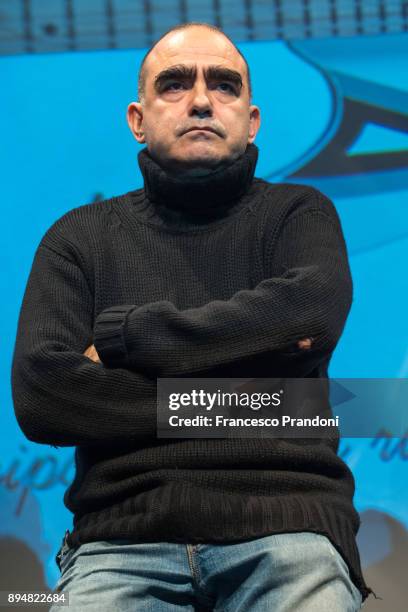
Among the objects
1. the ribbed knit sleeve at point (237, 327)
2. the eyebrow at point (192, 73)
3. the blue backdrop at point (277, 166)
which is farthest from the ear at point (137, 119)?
the blue backdrop at point (277, 166)

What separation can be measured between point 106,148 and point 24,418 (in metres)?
1.43

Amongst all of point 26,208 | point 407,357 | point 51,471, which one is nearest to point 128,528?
point 51,471

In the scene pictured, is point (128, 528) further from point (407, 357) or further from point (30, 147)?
point (30, 147)

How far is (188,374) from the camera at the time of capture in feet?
5.03

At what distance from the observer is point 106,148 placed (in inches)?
111

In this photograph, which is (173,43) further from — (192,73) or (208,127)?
(208,127)

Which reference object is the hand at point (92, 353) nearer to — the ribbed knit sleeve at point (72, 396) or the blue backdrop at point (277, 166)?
the ribbed knit sleeve at point (72, 396)

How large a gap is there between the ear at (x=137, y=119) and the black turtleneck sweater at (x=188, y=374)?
0.46 meters

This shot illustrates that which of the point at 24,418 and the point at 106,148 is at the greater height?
the point at 106,148

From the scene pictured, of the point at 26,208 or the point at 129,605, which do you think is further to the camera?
the point at 26,208

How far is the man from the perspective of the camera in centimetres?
147

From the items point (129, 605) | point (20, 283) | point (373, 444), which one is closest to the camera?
point (129, 605)

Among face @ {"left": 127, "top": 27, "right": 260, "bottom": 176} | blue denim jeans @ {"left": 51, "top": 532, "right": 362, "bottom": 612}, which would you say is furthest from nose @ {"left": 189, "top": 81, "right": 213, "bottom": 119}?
blue denim jeans @ {"left": 51, "top": 532, "right": 362, "bottom": 612}

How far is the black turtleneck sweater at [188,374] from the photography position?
4.90ft
